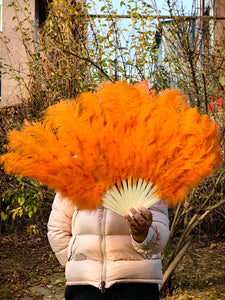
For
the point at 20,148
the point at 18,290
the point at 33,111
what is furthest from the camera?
the point at 33,111

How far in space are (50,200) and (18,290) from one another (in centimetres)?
141

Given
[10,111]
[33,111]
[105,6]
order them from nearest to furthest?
[105,6] < [33,111] < [10,111]

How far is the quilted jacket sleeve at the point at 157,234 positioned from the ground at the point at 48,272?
325cm

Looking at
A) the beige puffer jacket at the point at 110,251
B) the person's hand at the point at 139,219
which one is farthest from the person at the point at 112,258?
the person's hand at the point at 139,219

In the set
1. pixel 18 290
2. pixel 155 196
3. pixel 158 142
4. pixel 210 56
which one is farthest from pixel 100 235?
pixel 18 290

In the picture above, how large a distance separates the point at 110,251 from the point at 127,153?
62cm

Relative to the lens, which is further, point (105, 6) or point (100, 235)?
point (105, 6)

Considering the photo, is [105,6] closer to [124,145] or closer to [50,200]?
[50,200]

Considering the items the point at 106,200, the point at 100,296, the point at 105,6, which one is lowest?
the point at 100,296

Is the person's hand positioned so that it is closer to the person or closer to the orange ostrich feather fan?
the orange ostrich feather fan

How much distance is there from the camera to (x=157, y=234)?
2.18 metres

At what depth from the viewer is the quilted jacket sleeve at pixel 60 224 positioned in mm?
2350

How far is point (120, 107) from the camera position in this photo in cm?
203

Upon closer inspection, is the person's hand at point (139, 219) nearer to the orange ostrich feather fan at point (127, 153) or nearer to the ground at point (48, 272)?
the orange ostrich feather fan at point (127, 153)
